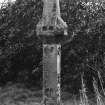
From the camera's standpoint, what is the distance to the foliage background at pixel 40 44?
905 cm

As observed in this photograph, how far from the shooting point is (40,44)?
932 cm

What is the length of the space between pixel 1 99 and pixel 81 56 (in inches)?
104

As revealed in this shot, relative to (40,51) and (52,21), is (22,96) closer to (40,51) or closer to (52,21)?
(40,51)

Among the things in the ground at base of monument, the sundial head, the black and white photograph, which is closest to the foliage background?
the black and white photograph

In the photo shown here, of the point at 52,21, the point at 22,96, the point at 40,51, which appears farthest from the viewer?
the point at 40,51

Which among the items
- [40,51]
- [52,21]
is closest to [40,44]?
[40,51]

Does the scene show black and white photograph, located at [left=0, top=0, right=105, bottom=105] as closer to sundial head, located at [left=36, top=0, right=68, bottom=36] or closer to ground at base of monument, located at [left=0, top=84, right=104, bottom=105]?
ground at base of monument, located at [left=0, top=84, right=104, bottom=105]

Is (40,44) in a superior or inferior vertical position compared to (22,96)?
superior

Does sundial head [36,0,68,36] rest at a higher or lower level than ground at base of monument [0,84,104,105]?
higher

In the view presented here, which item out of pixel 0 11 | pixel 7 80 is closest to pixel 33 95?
pixel 7 80

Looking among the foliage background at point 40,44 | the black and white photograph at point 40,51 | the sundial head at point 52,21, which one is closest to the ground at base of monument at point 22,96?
the black and white photograph at point 40,51

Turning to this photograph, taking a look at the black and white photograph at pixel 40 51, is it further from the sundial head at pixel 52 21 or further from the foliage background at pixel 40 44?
the sundial head at pixel 52 21

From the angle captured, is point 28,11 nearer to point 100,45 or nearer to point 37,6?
point 37,6

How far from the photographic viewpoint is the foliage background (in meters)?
9.05
